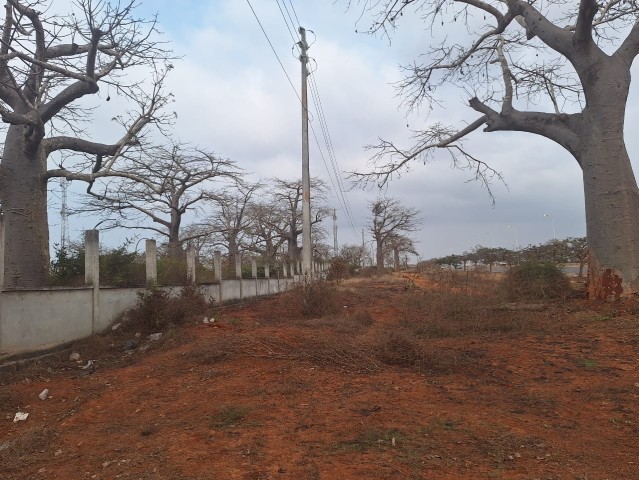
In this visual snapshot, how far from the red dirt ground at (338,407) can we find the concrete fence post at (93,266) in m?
0.54

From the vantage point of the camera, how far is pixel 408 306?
1180cm

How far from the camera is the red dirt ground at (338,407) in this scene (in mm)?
3436

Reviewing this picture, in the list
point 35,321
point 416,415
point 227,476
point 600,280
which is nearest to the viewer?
point 227,476

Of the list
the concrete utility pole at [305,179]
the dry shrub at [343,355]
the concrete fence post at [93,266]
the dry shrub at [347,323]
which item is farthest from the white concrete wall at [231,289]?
the dry shrub at [343,355]

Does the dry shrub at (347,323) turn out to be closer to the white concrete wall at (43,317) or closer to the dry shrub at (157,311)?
the dry shrub at (157,311)

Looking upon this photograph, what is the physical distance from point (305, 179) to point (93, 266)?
7562 millimetres

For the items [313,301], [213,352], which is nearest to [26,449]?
[213,352]

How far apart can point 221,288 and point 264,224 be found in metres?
27.0

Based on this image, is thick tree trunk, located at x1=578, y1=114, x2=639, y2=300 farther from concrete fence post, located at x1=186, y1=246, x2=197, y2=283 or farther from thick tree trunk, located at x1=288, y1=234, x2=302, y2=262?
thick tree trunk, located at x1=288, y1=234, x2=302, y2=262

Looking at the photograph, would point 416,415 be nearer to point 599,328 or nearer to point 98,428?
point 98,428

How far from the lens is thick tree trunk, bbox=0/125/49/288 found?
9484mm

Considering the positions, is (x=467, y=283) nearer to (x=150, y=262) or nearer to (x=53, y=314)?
(x=150, y=262)

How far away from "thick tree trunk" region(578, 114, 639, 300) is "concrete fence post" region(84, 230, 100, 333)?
28.9ft

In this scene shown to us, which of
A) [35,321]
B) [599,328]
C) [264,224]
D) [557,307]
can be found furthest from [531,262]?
[264,224]
